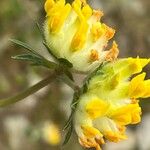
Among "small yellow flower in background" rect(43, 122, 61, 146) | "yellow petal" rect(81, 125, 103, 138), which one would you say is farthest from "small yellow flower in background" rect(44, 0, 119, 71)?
"small yellow flower in background" rect(43, 122, 61, 146)

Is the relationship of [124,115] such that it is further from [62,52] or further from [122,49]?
[122,49]

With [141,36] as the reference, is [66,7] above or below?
above

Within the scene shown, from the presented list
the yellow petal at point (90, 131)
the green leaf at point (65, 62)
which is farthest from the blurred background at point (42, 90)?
the yellow petal at point (90, 131)

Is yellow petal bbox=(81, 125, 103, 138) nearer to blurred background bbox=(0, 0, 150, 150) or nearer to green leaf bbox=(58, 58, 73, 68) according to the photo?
green leaf bbox=(58, 58, 73, 68)

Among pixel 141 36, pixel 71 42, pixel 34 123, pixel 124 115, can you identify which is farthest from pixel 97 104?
pixel 141 36

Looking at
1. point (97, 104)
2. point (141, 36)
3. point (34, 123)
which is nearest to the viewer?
point (97, 104)

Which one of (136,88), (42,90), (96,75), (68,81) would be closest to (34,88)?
(68,81)

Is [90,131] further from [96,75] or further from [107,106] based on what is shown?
[96,75]

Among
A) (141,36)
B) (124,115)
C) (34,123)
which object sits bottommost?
(34,123)
